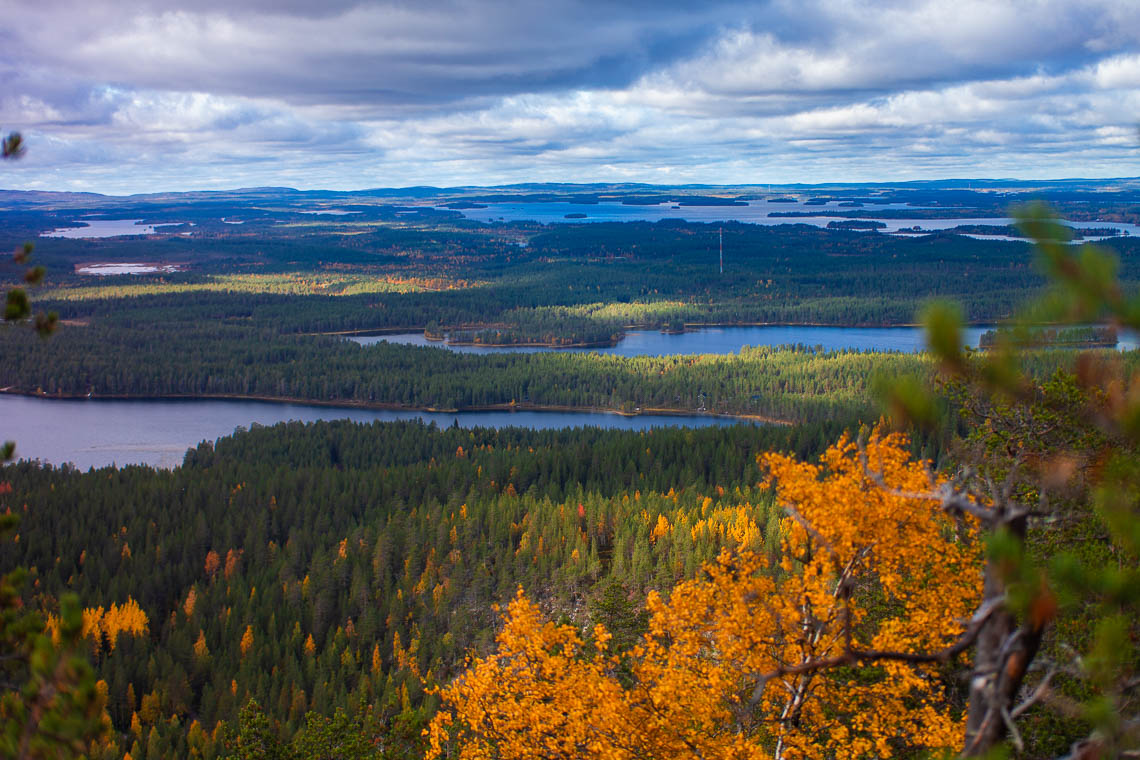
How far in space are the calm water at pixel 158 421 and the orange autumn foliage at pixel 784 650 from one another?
12362 centimetres

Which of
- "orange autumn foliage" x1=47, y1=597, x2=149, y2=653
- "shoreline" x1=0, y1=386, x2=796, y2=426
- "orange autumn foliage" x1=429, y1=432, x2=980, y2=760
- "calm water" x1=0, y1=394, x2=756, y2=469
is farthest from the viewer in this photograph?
"shoreline" x1=0, y1=386, x2=796, y2=426

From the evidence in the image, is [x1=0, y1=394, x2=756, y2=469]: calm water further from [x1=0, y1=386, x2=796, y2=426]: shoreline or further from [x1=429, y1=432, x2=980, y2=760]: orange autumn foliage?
[x1=429, y1=432, x2=980, y2=760]: orange autumn foliage

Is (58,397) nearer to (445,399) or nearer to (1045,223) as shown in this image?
(445,399)

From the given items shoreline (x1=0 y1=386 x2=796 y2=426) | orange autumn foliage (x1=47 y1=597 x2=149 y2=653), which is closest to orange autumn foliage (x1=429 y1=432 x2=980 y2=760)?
orange autumn foliage (x1=47 y1=597 x2=149 y2=653)

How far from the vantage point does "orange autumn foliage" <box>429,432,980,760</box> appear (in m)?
16.3

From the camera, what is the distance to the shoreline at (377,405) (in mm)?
166875

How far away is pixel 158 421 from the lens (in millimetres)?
167000

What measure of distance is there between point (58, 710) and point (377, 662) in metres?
55.2

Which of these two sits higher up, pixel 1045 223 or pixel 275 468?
pixel 1045 223

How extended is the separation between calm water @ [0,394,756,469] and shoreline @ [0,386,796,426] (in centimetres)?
170

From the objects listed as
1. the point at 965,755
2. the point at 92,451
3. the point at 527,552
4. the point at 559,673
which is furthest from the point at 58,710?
the point at 92,451

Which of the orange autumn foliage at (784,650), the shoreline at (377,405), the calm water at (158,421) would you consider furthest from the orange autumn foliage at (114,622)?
the shoreline at (377,405)

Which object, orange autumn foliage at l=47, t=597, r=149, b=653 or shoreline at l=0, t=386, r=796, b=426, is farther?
shoreline at l=0, t=386, r=796, b=426

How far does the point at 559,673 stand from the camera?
20.3 m
